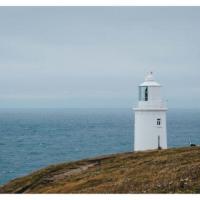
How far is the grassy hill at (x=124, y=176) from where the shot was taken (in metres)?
24.4

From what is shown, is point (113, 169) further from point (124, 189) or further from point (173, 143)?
point (173, 143)

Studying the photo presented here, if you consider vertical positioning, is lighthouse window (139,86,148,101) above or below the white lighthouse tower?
above

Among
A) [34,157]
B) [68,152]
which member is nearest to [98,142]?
[68,152]

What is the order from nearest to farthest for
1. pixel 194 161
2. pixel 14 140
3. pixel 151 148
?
pixel 194 161, pixel 151 148, pixel 14 140

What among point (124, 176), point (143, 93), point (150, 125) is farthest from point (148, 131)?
point (124, 176)

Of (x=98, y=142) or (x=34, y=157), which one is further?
(x=98, y=142)

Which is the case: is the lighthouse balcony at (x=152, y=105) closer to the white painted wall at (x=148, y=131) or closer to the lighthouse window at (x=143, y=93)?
the white painted wall at (x=148, y=131)

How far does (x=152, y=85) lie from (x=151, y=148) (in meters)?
5.50

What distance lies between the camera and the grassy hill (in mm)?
24372

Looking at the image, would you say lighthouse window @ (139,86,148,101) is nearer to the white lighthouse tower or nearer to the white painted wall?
the white lighthouse tower

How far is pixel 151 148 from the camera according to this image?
4325cm

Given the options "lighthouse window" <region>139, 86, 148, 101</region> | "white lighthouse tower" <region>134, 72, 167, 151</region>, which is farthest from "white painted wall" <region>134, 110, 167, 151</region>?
"lighthouse window" <region>139, 86, 148, 101</region>

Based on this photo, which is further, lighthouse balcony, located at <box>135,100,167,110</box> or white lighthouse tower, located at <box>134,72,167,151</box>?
lighthouse balcony, located at <box>135,100,167,110</box>
